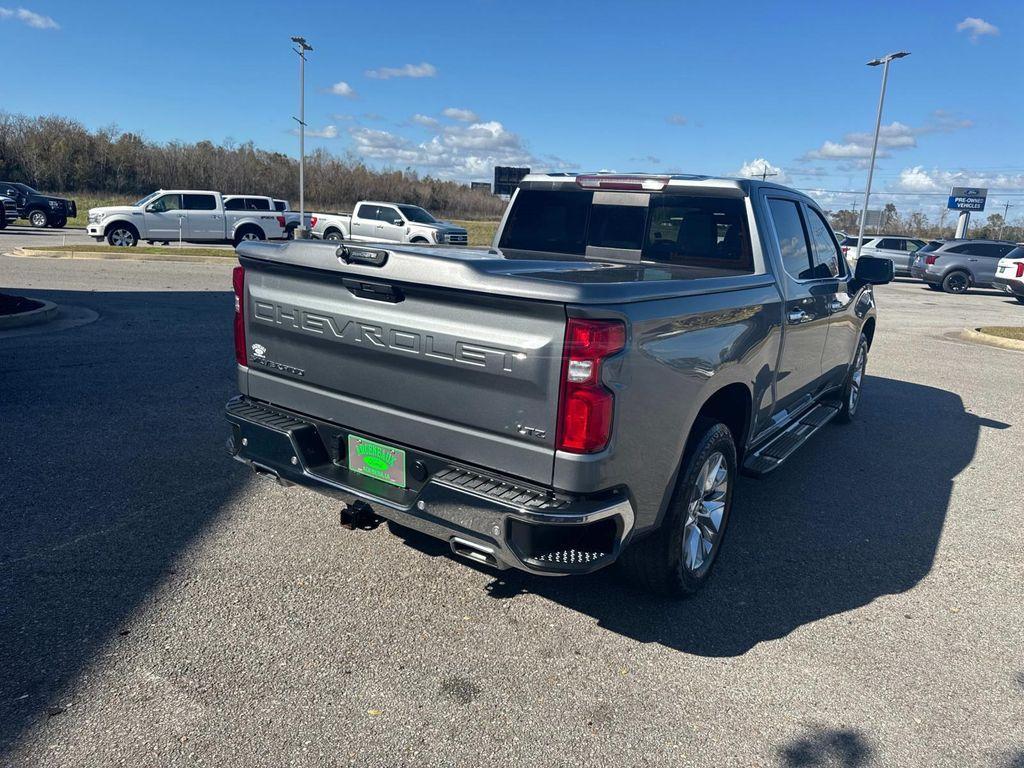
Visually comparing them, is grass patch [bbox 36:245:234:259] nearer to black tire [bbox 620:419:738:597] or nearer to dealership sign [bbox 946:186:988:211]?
black tire [bbox 620:419:738:597]

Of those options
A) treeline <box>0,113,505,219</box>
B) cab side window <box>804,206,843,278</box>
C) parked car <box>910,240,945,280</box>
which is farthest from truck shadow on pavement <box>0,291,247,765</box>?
treeline <box>0,113,505,219</box>

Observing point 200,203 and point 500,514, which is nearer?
point 500,514

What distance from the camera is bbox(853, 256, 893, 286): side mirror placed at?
5914mm

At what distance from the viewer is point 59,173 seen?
183 feet

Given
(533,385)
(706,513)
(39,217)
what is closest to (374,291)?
(533,385)

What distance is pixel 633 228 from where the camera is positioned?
15.5 feet

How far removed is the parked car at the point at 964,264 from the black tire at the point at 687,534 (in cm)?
2442

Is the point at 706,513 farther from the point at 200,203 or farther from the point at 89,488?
the point at 200,203

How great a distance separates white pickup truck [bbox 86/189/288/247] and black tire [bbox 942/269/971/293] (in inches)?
871

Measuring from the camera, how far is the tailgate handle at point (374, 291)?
10.0ft

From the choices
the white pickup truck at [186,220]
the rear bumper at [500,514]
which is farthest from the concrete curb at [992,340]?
the white pickup truck at [186,220]

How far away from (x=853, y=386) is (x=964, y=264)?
67.7 feet

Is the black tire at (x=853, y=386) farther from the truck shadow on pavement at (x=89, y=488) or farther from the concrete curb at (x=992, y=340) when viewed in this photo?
the concrete curb at (x=992, y=340)

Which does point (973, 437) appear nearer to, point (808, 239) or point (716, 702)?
point (808, 239)
